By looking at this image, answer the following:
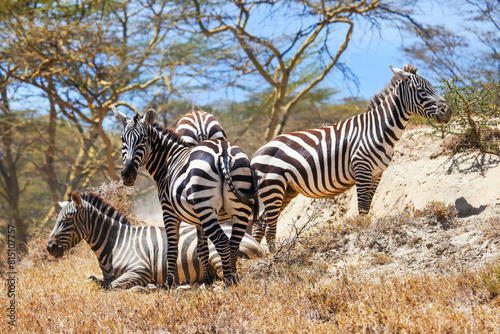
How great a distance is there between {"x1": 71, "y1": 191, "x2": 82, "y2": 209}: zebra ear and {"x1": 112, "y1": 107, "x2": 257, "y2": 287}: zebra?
1.38 metres

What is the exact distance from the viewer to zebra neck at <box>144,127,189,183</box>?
5.88 meters

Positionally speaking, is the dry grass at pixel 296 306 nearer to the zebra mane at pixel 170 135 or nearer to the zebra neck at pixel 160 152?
the zebra neck at pixel 160 152

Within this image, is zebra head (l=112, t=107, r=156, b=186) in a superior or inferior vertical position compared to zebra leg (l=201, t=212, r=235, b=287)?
superior

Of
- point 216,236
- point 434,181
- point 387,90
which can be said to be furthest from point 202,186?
point 434,181

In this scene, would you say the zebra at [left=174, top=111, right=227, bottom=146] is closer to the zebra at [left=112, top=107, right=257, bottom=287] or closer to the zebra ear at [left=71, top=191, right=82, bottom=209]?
the zebra at [left=112, top=107, right=257, bottom=287]

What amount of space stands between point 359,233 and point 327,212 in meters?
3.41

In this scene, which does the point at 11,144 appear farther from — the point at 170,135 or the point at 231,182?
the point at 231,182

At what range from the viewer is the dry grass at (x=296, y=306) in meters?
3.57

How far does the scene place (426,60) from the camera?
762 inches

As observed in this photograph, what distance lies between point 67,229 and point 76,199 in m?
0.44

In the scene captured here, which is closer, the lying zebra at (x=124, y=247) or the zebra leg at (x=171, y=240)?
the zebra leg at (x=171, y=240)

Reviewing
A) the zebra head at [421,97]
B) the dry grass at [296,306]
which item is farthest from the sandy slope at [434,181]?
the dry grass at [296,306]

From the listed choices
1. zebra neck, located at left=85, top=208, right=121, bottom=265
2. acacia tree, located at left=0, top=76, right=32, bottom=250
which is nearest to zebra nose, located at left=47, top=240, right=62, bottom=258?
zebra neck, located at left=85, top=208, right=121, bottom=265

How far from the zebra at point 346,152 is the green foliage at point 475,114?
97 centimetres
